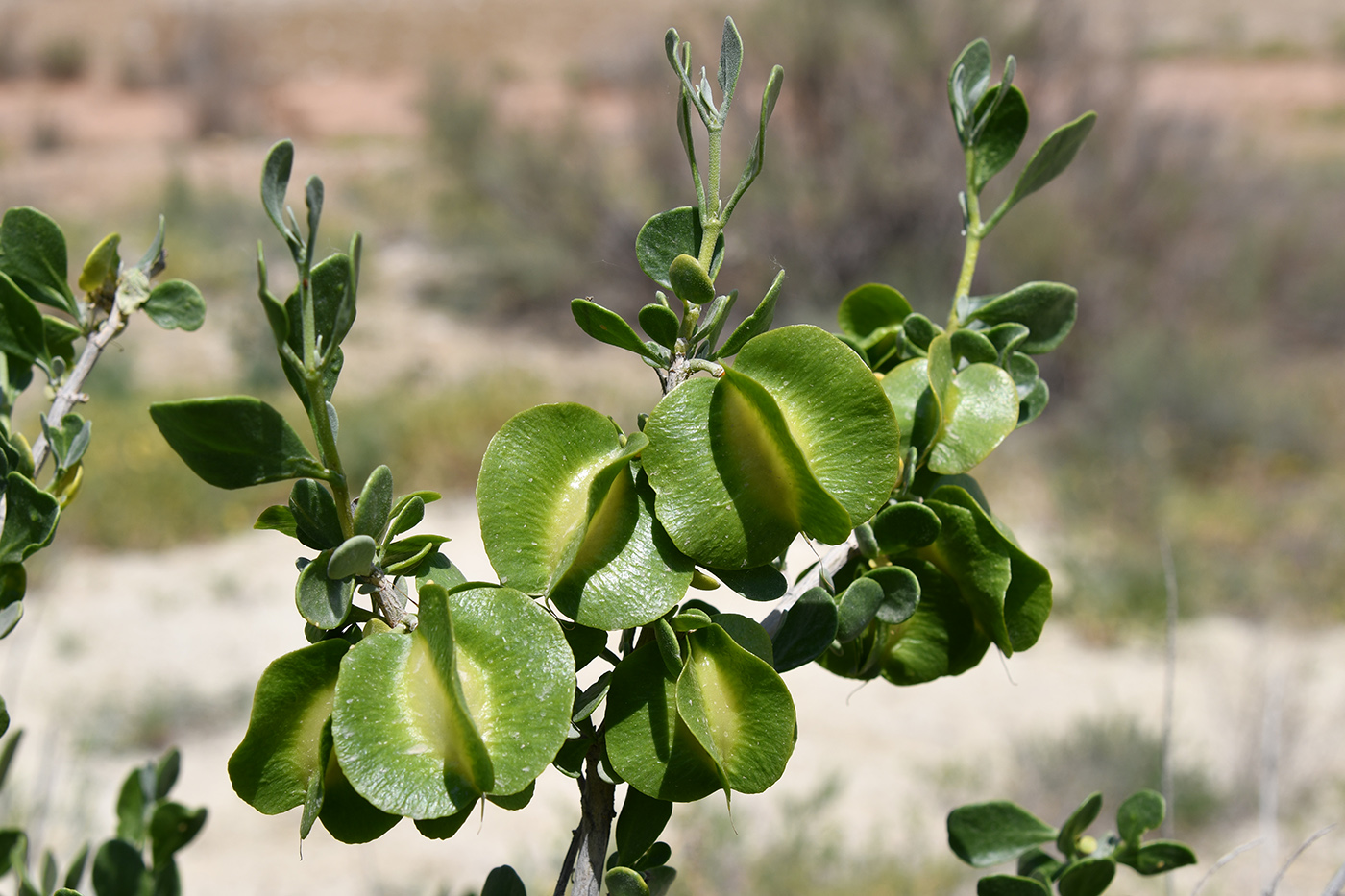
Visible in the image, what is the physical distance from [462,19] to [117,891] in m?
23.6

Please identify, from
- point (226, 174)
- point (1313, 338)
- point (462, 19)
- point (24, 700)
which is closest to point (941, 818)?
point (24, 700)

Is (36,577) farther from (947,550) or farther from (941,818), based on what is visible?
(947,550)

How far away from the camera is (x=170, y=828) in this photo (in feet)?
2.06

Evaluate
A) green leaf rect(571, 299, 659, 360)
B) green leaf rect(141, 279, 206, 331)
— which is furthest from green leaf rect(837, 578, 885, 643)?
green leaf rect(141, 279, 206, 331)

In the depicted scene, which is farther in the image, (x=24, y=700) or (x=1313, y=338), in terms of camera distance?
(x=1313, y=338)

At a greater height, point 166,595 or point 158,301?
point 158,301

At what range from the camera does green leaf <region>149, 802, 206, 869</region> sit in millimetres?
622

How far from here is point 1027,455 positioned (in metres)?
4.64

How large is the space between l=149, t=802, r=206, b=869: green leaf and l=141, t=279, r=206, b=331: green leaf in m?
0.30

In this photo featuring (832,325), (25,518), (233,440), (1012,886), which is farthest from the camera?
(832,325)

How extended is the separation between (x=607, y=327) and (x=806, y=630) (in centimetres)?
13

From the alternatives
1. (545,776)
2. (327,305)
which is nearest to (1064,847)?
(327,305)

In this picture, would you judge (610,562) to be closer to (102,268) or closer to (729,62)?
(729,62)

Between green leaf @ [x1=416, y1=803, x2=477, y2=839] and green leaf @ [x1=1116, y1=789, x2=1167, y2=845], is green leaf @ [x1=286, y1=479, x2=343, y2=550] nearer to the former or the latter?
green leaf @ [x1=416, y1=803, x2=477, y2=839]
